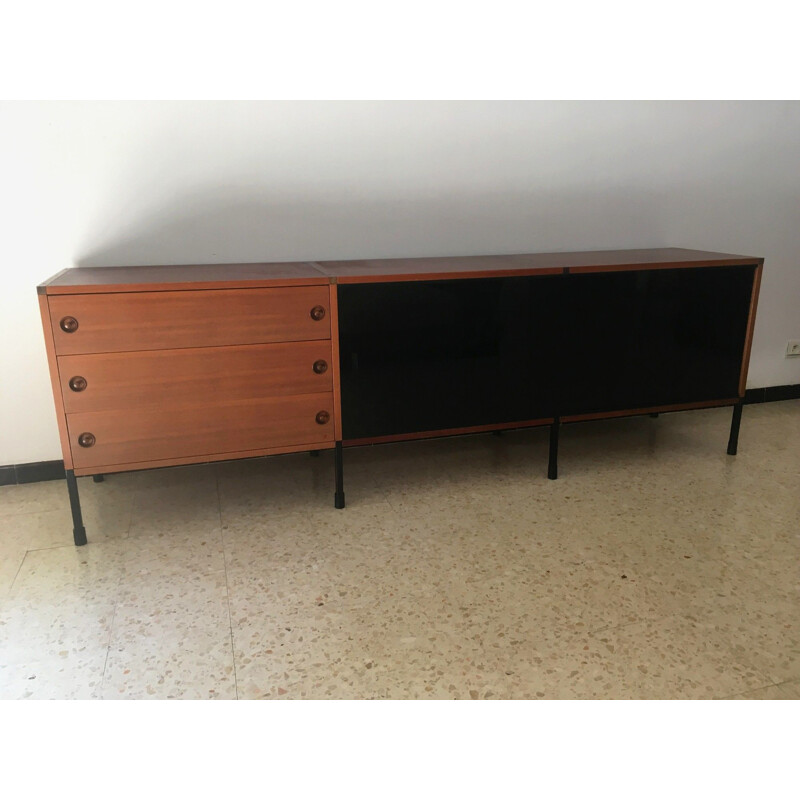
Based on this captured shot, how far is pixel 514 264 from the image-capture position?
2.54 metres

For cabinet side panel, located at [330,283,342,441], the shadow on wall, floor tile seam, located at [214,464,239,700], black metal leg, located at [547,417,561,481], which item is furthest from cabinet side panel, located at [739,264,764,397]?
floor tile seam, located at [214,464,239,700]

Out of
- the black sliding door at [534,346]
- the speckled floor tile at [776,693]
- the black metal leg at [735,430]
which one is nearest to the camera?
the speckled floor tile at [776,693]

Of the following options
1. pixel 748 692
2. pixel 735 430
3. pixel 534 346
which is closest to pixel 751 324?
pixel 735 430

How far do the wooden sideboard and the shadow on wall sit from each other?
4.2 inches

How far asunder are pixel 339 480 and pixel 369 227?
99cm

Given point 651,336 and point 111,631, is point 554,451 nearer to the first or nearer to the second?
point 651,336

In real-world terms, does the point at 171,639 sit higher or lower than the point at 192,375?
lower

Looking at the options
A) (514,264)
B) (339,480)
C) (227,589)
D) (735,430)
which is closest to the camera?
(227,589)

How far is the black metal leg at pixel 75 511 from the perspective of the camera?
211cm

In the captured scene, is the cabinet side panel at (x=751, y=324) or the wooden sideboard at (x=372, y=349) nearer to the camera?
the wooden sideboard at (x=372, y=349)

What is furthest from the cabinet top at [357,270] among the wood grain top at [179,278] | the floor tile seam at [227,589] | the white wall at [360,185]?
the floor tile seam at [227,589]

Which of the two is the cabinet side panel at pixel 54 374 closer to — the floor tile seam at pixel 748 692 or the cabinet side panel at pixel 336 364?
the cabinet side panel at pixel 336 364

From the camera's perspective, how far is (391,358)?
2322 millimetres

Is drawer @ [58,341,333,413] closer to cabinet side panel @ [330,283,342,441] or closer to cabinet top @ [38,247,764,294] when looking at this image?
cabinet side panel @ [330,283,342,441]
